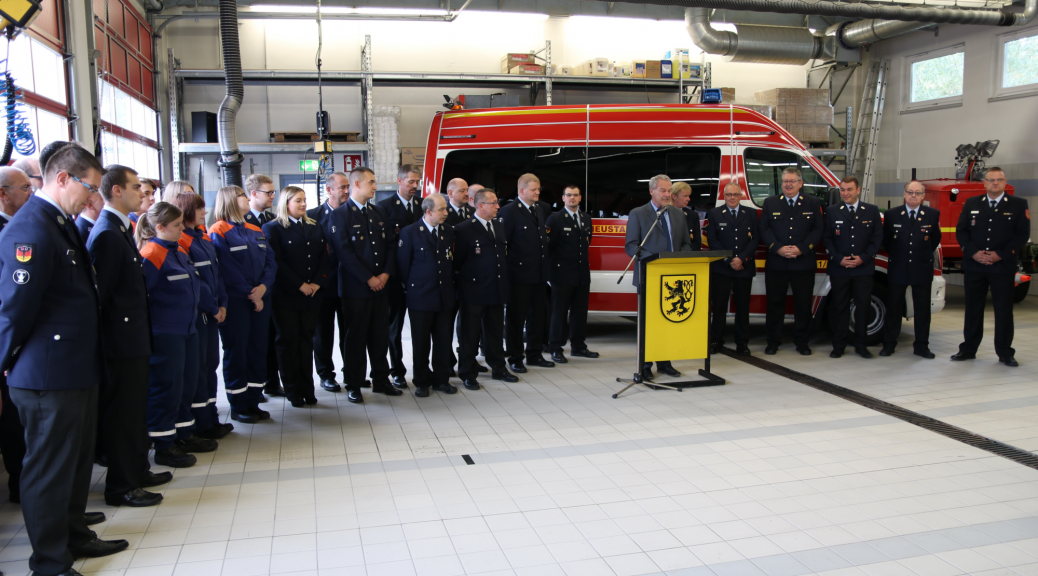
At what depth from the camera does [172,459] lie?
3887mm

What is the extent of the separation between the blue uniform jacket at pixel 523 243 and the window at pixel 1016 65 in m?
9.08

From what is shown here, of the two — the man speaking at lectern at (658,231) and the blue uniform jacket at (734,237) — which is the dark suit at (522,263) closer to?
the man speaking at lectern at (658,231)

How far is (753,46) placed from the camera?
1176 centimetres

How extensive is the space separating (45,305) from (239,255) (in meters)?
1.87

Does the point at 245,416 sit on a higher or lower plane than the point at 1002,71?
lower

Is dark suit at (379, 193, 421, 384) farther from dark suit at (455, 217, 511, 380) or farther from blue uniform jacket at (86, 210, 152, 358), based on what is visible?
blue uniform jacket at (86, 210, 152, 358)

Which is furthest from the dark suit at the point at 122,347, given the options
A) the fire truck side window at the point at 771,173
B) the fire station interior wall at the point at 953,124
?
the fire station interior wall at the point at 953,124

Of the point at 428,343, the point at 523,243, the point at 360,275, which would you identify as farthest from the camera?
the point at 523,243

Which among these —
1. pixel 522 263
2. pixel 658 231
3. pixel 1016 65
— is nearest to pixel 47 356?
pixel 522 263

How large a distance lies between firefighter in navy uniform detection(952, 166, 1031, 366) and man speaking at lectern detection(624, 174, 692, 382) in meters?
2.68

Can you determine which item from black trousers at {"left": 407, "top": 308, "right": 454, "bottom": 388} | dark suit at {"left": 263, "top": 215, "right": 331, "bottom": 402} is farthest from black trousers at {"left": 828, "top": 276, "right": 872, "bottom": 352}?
dark suit at {"left": 263, "top": 215, "right": 331, "bottom": 402}

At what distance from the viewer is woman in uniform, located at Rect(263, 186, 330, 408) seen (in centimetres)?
495

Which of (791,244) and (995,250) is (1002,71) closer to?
(995,250)

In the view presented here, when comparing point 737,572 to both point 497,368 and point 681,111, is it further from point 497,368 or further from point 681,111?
point 681,111
